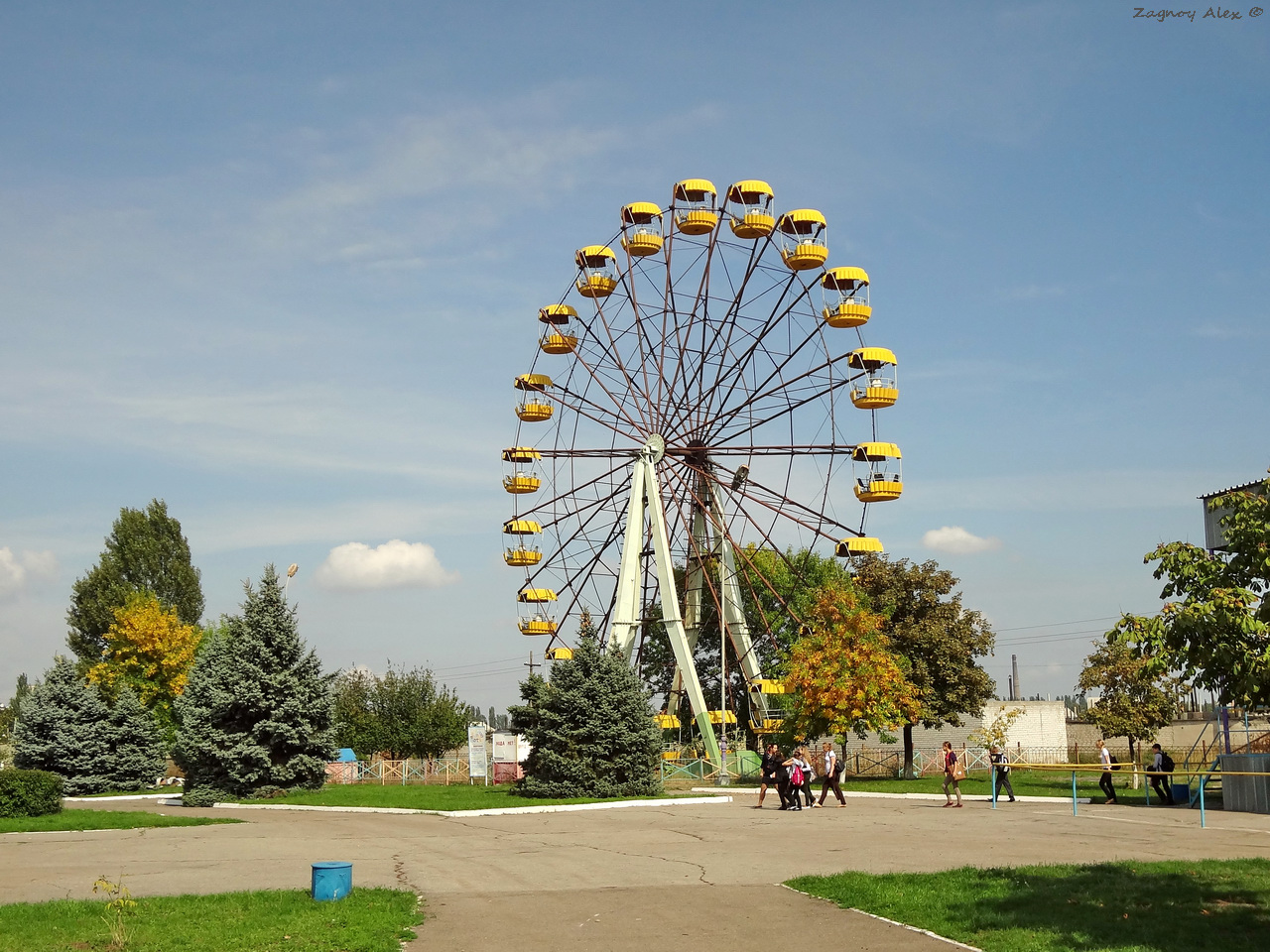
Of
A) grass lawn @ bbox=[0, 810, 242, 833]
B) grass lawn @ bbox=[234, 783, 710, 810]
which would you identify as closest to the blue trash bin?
grass lawn @ bbox=[0, 810, 242, 833]

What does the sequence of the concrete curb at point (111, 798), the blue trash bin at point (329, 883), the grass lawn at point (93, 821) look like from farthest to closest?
the concrete curb at point (111, 798) < the grass lawn at point (93, 821) < the blue trash bin at point (329, 883)

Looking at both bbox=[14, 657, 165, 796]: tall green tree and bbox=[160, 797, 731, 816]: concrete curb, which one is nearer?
bbox=[160, 797, 731, 816]: concrete curb

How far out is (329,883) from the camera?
12758 mm

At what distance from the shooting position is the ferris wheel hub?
153 ft

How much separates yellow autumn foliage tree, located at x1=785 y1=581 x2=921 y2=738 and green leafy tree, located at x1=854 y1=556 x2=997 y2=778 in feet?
16.6

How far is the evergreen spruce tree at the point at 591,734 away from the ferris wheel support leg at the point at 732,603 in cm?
1395

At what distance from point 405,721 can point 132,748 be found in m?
17.1

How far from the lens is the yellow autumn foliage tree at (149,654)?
5756 centimetres

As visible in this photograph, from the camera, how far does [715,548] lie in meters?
47.0

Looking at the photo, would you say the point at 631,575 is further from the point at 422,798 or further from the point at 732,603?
the point at 422,798

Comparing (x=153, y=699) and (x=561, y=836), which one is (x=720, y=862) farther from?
(x=153, y=699)

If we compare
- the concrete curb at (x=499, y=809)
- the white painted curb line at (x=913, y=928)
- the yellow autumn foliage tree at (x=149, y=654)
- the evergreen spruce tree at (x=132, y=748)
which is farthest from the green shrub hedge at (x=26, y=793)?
the yellow autumn foliage tree at (x=149, y=654)

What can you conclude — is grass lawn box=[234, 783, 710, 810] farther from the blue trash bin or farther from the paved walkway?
the blue trash bin

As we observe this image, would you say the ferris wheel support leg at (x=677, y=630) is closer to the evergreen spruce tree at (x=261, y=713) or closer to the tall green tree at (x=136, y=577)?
the evergreen spruce tree at (x=261, y=713)
